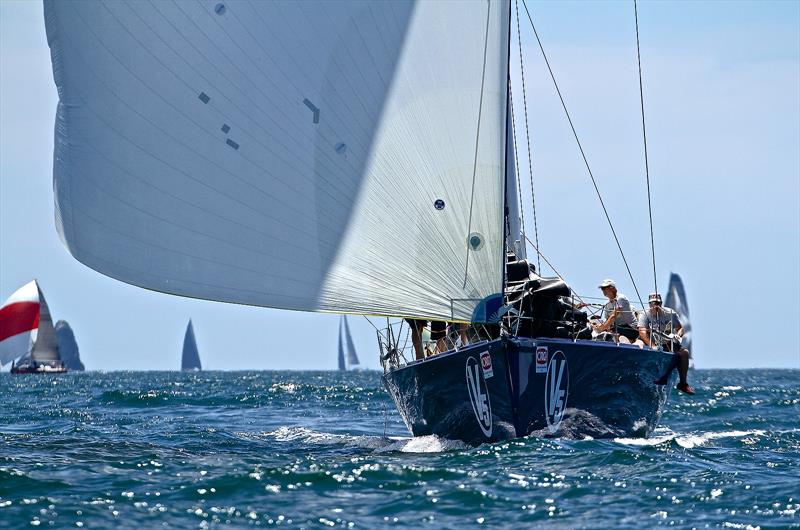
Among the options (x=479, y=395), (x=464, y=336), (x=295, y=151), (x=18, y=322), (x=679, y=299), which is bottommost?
(x=479, y=395)

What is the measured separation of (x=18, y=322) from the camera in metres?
47.1

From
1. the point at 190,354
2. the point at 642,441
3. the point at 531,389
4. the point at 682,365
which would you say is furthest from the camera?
the point at 190,354

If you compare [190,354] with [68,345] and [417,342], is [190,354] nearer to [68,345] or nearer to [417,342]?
[68,345]

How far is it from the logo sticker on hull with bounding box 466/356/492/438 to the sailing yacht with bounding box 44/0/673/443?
0.08 feet

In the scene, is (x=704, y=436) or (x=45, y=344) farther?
(x=45, y=344)

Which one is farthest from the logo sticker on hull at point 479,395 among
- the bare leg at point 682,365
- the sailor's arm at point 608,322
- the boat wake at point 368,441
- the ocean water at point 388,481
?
the bare leg at point 682,365

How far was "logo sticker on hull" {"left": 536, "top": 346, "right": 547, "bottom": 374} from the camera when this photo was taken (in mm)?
12352

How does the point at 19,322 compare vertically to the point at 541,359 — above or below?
above

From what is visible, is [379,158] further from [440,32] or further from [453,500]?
[453,500]

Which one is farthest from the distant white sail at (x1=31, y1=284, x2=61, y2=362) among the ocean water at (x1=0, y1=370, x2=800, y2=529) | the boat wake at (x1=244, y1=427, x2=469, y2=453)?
the ocean water at (x1=0, y1=370, x2=800, y2=529)

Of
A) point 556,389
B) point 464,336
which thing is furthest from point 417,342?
point 556,389

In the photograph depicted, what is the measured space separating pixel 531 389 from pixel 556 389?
34 centimetres

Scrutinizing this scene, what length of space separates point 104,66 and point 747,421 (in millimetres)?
12241

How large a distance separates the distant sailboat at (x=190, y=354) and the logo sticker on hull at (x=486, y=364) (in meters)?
111
